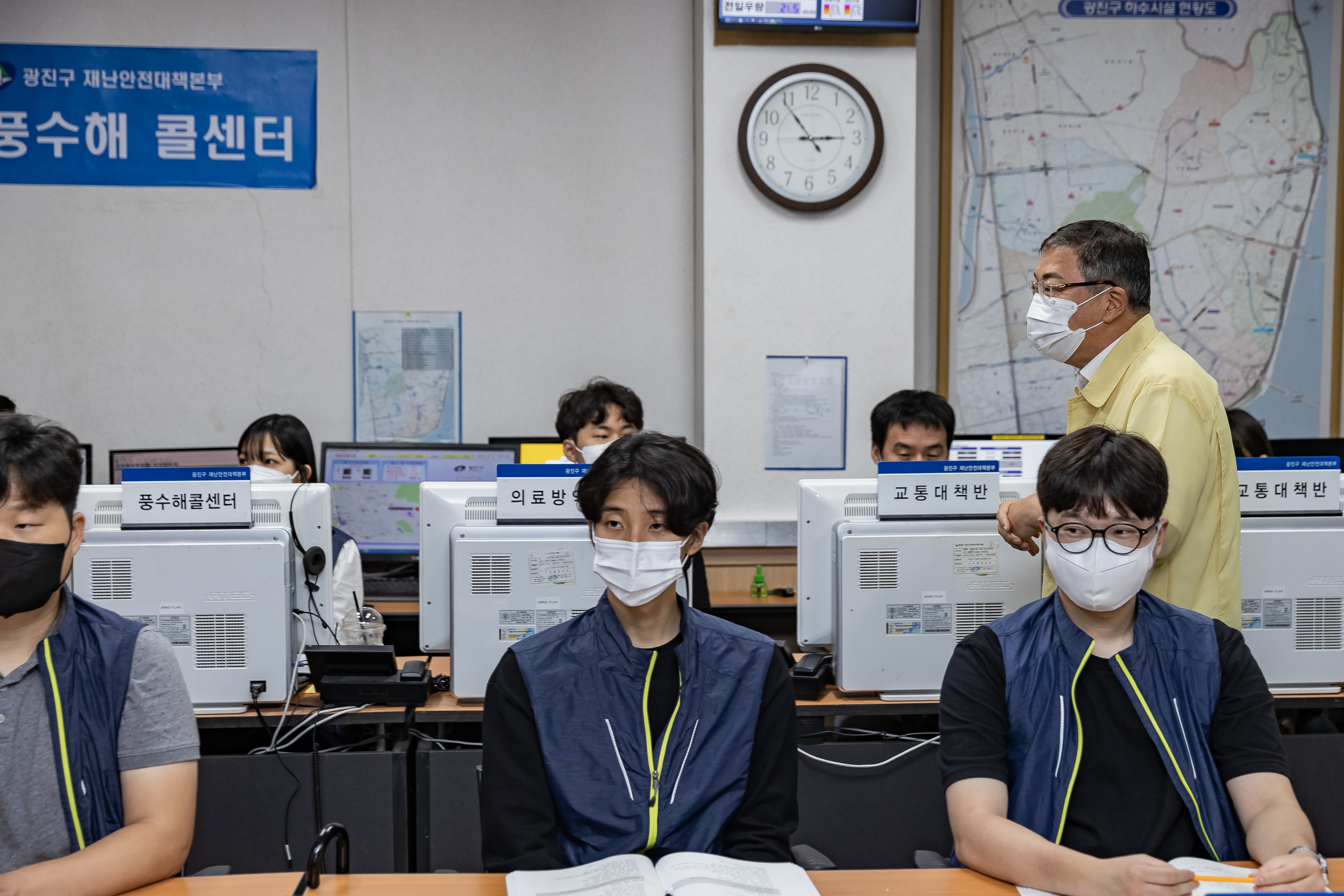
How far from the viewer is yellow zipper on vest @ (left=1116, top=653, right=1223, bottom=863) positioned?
1.45 metres

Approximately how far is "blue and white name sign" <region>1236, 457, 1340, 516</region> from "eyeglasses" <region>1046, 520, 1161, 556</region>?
865mm

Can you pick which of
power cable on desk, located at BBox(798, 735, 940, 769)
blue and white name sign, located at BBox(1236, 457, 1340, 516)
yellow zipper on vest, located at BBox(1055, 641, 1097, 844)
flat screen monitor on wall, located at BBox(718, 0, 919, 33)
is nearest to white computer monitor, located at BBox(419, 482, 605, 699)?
power cable on desk, located at BBox(798, 735, 940, 769)

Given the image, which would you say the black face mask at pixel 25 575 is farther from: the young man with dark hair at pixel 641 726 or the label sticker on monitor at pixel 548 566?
the label sticker on monitor at pixel 548 566

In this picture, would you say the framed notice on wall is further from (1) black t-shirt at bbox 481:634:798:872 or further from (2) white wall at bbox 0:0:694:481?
(1) black t-shirt at bbox 481:634:798:872

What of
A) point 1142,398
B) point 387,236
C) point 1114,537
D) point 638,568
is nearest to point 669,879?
point 638,568

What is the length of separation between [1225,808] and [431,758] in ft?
4.89

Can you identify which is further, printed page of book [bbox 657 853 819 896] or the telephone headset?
the telephone headset

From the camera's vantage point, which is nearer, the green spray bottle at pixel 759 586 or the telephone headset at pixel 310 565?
the telephone headset at pixel 310 565

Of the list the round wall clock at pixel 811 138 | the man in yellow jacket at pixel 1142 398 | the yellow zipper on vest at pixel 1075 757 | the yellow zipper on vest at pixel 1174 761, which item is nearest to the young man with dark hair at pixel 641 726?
the yellow zipper on vest at pixel 1075 757

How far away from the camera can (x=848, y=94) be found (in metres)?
4.00

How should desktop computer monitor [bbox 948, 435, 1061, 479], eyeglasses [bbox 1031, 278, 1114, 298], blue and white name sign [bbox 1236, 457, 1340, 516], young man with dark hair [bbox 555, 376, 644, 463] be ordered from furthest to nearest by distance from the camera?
desktop computer monitor [bbox 948, 435, 1061, 479], young man with dark hair [bbox 555, 376, 644, 463], blue and white name sign [bbox 1236, 457, 1340, 516], eyeglasses [bbox 1031, 278, 1114, 298]

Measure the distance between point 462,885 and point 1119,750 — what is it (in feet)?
3.05

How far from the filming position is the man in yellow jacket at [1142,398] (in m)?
1.85

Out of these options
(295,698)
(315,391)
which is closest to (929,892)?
(295,698)
